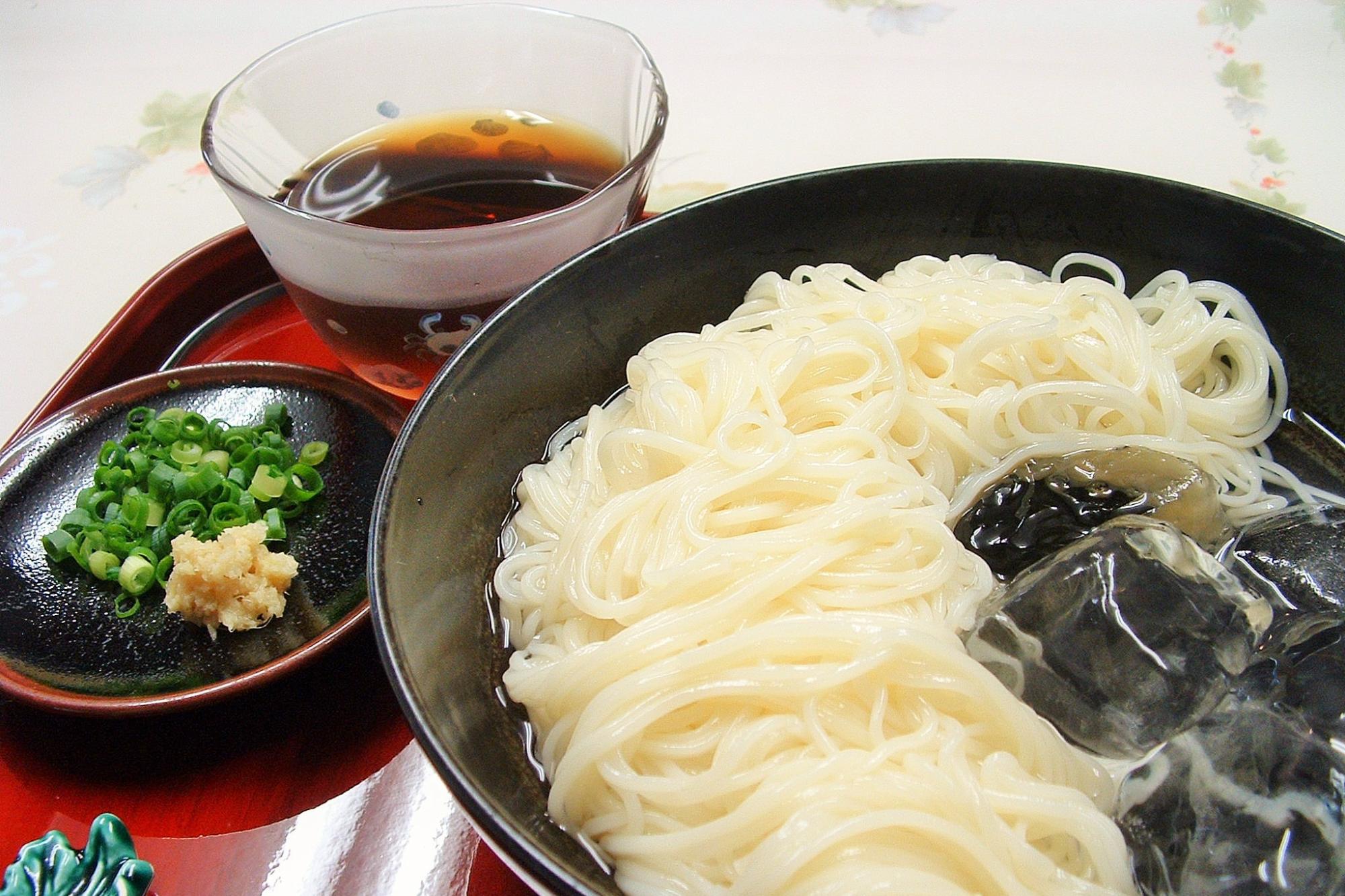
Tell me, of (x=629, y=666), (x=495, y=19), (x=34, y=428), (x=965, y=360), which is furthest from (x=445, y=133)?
(x=629, y=666)

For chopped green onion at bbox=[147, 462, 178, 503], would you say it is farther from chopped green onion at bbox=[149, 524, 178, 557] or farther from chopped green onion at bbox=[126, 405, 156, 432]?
chopped green onion at bbox=[126, 405, 156, 432]

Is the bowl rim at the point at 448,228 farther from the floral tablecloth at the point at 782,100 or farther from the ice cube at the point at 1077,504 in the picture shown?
the ice cube at the point at 1077,504

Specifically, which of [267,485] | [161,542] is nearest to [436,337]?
[267,485]

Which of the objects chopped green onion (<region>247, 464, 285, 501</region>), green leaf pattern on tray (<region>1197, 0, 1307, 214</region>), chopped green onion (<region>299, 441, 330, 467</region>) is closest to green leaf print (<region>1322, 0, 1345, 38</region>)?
green leaf pattern on tray (<region>1197, 0, 1307, 214</region>)

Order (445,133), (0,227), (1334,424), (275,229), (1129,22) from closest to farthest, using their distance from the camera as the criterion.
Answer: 1. (1334,424)
2. (275,229)
3. (445,133)
4. (0,227)
5. (1129,22)

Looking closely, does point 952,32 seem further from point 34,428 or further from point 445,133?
point 34,428

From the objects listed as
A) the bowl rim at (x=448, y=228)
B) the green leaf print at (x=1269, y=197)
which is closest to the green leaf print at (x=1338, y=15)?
the green leaf print at (x=1269, y=197)
